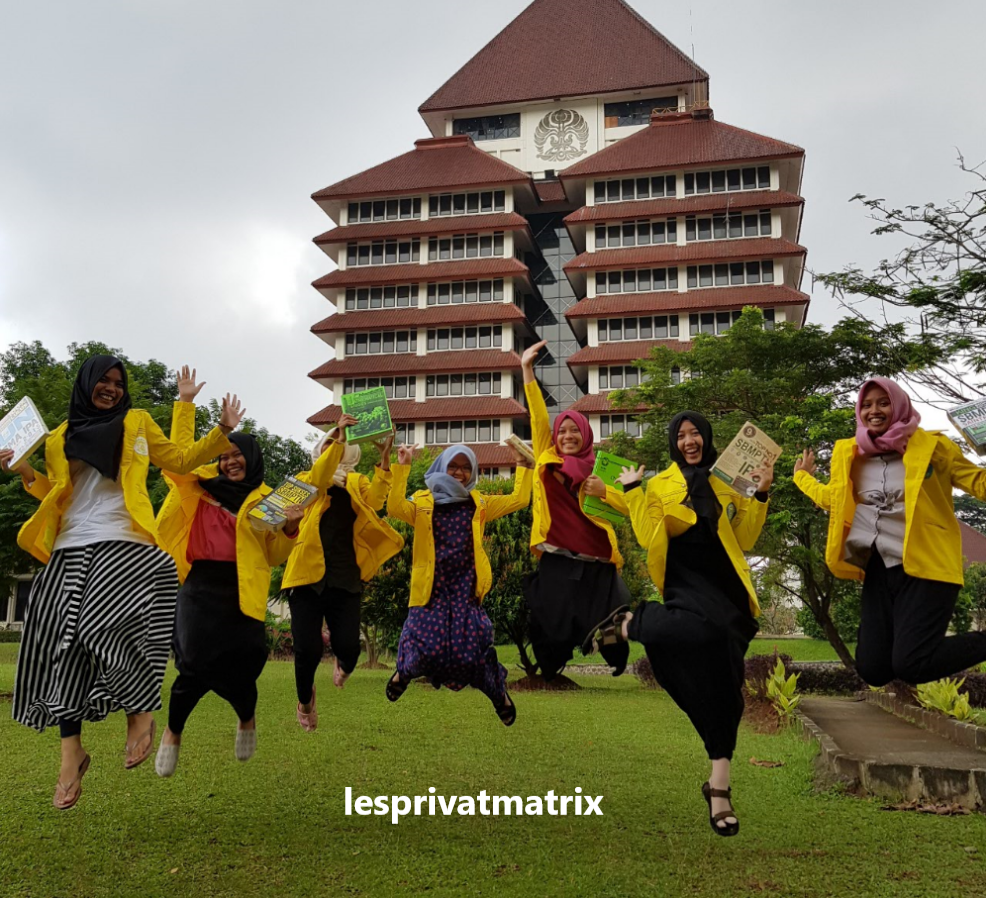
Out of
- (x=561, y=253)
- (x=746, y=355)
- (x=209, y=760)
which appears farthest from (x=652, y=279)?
(x=209, y=760)

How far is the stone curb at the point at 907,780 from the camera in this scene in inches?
372

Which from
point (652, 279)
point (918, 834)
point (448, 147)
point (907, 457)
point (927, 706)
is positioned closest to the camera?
point (907, 457)

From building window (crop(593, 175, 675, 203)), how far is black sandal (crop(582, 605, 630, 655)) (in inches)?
1718

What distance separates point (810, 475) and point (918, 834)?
4290 mm

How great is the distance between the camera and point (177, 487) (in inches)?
264

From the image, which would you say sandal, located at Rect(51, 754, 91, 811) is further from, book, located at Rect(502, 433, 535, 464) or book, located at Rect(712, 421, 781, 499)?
book, located at Rect(712, 421, 781, 499)

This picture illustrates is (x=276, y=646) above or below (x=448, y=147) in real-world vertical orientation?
below

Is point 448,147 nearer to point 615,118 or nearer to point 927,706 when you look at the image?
point 615,118

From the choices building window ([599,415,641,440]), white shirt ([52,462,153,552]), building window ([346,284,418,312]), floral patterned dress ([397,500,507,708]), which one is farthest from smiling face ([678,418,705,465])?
building window ([346,284,418,312])

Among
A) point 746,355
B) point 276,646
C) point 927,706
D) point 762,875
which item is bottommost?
point 276,646

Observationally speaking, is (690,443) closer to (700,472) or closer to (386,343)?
(700,472)

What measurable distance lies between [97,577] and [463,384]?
1659 inches

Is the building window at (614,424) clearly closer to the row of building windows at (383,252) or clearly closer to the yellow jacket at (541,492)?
the row of building windows at (383,252)

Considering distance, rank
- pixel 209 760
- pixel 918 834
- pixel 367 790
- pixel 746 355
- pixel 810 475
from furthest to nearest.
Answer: pixel 746 355
pixel 209 760
pixel 367 790
pixel 918 834
pixel 810 475
